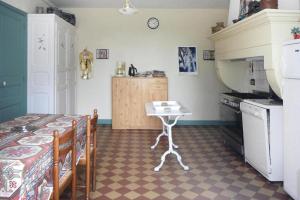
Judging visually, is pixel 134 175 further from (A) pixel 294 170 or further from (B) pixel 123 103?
(B) pixel 123 103

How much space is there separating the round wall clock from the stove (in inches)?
101

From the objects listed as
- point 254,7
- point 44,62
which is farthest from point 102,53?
point 254,7

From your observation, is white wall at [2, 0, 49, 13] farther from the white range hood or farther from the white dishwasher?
the white dishwasher

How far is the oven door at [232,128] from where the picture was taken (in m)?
3.95

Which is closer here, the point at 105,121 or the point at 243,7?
the point at 243,7

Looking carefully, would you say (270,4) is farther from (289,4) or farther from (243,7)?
(243,7)

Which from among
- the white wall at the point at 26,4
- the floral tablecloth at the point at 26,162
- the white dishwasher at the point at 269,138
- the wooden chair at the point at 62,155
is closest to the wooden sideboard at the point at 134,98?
the white wall at the point at 26,4

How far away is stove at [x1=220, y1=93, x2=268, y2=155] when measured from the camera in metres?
3.96

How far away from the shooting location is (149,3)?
231 inches

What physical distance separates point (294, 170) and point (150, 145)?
2564mm

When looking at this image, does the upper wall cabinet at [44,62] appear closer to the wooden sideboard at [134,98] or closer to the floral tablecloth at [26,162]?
the wooden sideboard at [134,98]

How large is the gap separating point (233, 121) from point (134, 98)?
244 centimetres

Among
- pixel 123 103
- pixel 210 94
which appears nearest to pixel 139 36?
pixel 123 103

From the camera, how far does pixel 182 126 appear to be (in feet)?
21.1
